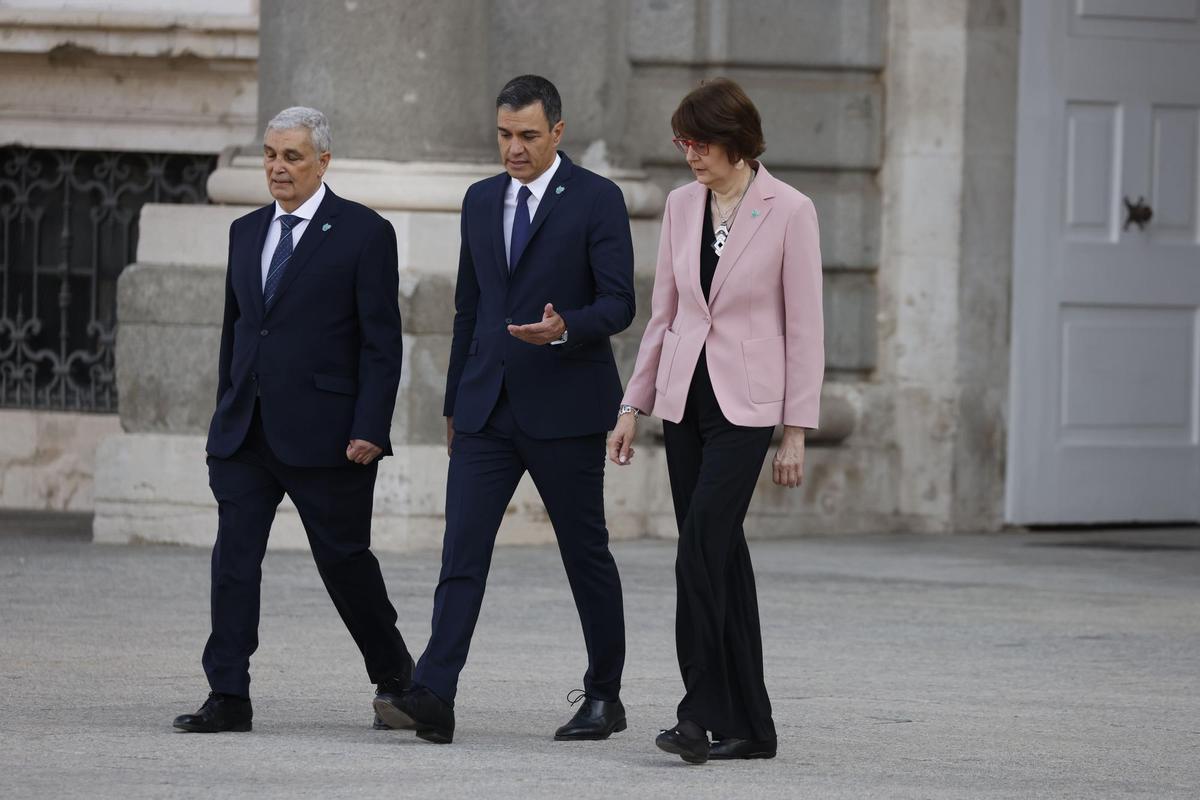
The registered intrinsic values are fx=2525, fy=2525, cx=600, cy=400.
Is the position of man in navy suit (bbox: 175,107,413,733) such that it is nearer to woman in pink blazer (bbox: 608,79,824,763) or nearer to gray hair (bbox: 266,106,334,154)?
gray hair (bbox: 266,106,334,154)

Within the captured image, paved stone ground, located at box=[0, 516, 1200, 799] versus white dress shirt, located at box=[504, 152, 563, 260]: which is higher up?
white dress shirt, located at box=[504, 152, 563, 260]

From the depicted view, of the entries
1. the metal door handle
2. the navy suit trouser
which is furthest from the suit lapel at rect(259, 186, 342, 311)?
the metal door handle

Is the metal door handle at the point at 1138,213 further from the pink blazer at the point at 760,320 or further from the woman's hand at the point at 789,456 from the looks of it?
the woman's hand at the point at 789,456

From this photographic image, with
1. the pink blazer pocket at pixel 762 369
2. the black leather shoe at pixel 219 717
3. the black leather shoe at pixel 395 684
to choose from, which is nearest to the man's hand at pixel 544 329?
the pink blazer pocket at pixel 762 369

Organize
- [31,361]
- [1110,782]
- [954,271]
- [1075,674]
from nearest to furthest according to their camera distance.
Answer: [1110,782] < [1075,674] < [954,271] < [31,361]

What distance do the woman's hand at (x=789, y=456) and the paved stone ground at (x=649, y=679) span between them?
27.5 inches

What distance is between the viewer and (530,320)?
6445 millimetres

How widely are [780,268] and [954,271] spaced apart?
604 cm

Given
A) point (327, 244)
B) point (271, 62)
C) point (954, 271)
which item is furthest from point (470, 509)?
point (954, 271)

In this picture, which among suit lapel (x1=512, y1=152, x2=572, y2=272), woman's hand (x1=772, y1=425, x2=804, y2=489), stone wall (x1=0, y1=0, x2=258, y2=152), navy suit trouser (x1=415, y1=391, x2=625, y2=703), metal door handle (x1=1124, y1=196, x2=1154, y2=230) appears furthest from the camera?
stone wall (x1=0, y1=0, x2=258, y2=152)

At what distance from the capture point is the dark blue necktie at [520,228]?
6473 mm

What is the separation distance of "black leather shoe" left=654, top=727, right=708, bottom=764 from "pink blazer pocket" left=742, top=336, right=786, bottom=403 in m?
0.82

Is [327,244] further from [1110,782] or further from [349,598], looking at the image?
[1110,782]

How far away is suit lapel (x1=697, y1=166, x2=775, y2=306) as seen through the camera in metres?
6.11
